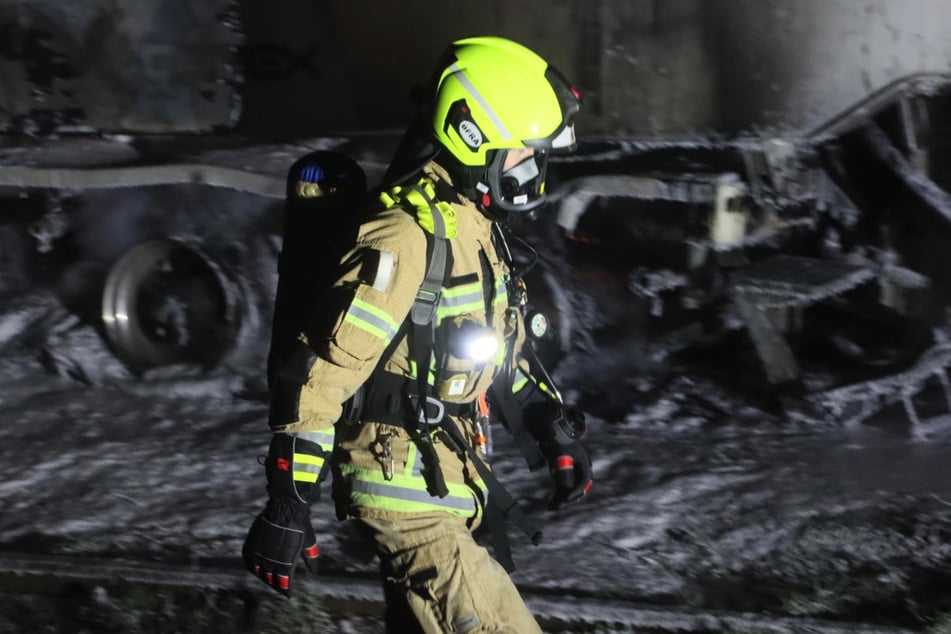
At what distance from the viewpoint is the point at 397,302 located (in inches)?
95.7

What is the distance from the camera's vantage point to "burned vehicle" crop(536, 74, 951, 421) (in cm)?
539

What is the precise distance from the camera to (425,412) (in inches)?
102

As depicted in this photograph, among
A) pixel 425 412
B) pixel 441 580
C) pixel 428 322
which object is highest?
pixel 428 322

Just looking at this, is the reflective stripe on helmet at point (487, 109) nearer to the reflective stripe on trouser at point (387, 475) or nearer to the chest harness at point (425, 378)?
the chest harness at point (425, 378)

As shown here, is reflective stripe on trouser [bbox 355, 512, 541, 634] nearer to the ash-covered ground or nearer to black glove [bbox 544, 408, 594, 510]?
black glove [bbox 544, 408, 594, 510]

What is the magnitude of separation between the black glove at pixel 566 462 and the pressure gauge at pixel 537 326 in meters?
0.25

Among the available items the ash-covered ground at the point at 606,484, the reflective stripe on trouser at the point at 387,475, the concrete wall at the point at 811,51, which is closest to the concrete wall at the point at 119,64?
the ash-covered ground at the point at 606,484

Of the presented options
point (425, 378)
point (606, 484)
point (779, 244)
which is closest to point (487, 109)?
point (425, 378)

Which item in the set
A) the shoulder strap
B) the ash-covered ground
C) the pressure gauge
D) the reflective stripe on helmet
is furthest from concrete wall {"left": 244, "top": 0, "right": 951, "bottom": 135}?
the shoulder strap

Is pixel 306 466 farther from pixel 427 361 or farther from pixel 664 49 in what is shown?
pixel 664 49

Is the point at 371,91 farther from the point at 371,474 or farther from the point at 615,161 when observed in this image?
the point at 371,474

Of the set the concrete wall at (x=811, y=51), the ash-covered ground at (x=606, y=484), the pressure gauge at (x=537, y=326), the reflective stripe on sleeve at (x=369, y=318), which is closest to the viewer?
the reflective stripe on sleeve at (x=369, y=318)

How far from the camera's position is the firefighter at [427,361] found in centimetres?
244

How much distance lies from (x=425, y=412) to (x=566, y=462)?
2.07 ft
